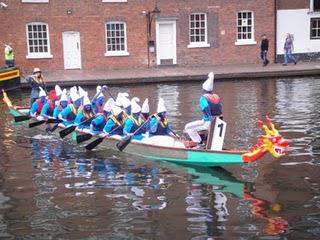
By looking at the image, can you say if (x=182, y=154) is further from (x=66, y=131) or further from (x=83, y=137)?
(x=66, y=131)

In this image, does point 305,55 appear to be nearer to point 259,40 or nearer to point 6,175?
point 259,40

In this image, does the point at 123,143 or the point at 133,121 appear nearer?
the point at 123,143

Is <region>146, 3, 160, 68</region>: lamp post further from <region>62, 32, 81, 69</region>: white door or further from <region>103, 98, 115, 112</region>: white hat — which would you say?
<region>103, 98, 115, 112</region>: white hat

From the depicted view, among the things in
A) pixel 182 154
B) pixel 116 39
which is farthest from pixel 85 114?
pixel 116 39

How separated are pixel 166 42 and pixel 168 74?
426 cm

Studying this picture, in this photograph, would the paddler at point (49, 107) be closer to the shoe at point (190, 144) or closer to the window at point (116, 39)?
the shoe at point (190, 144)

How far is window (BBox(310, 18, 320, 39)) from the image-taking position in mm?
36156

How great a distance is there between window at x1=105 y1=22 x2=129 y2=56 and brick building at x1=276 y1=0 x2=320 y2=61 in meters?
9.73

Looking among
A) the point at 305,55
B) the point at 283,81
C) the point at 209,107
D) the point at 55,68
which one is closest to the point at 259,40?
the point at 305,55

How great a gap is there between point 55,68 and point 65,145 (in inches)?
680

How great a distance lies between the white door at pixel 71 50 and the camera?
32.1 meters

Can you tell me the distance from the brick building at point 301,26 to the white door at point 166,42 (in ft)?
22.1

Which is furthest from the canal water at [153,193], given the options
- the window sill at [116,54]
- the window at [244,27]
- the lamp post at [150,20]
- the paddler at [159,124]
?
the window at [244,27]

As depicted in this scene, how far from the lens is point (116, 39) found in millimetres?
33031
